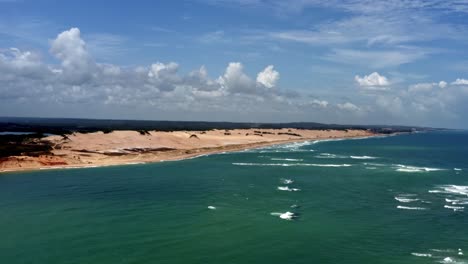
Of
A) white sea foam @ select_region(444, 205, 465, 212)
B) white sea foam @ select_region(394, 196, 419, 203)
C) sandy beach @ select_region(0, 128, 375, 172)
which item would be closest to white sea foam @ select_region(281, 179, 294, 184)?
white sea foam @ select_region(394, 196, 419, 203)

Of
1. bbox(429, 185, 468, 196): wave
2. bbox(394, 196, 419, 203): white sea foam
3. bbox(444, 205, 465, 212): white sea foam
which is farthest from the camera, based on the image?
bbox(429, 185, 468, 196): wave

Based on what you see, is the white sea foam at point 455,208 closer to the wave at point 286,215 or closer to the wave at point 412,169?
the wave at point 286,215

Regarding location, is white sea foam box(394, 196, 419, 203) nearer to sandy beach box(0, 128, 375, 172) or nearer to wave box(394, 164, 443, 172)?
wave box(394, 164, 443, 172)

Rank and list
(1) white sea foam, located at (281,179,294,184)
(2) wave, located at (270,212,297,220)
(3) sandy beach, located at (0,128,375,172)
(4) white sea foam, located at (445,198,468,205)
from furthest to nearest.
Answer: (3) sandy beach, located at (0,128,375,172), (1) white sea foam, located at (281,179,294,184), (4) white sea foam, located at (445,198,468,205), (2) wave, located at (270,212,297,220)

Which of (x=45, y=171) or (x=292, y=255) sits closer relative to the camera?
(x=292, y=255)

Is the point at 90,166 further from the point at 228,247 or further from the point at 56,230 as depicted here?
the point at 228,247

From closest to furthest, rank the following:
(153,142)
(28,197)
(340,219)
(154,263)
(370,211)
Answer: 1. (154,263)
2. (340,219)
3. (370,211)
4. (28,197)
5. (153,142)

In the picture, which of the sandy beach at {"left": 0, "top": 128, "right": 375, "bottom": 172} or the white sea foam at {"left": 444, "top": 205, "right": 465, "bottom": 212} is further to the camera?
the sandy beach at {"left": 0, "top": 128, "right": 375, "bottom": 172}

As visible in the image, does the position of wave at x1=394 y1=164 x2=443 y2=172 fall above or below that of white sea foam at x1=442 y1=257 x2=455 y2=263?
above

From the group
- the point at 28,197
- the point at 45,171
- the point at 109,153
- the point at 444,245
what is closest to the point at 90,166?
the point at 45,171
